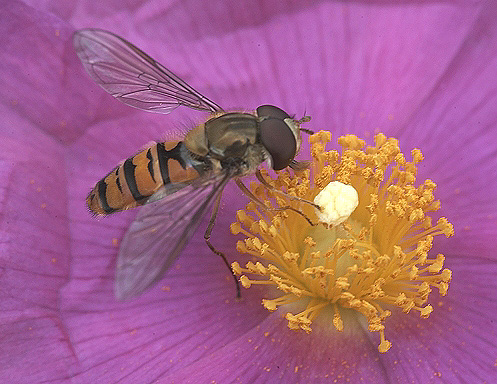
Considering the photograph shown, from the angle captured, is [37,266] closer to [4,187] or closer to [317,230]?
[4,187]

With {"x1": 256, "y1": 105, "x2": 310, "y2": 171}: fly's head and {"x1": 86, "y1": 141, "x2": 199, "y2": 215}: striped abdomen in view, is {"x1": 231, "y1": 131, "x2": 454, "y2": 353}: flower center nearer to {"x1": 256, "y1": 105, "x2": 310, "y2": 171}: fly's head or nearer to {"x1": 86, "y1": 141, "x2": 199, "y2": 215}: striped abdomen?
{"x1": 256, "y1": 105, "x2": 310, "y2": 171}: fly's head

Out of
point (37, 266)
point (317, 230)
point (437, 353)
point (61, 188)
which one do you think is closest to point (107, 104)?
point (61, 188)

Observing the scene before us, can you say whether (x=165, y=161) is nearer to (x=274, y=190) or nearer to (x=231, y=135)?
(x=231, y=135)

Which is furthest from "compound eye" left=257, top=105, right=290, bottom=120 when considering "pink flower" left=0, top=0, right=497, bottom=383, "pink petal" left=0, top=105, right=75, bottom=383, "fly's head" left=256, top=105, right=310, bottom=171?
"pink petal" left=0, top=105, right=75, bottom=383

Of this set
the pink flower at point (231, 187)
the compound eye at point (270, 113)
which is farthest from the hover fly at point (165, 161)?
the pink flower at point (231, 187)

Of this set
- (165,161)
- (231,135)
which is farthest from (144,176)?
(231,135)
